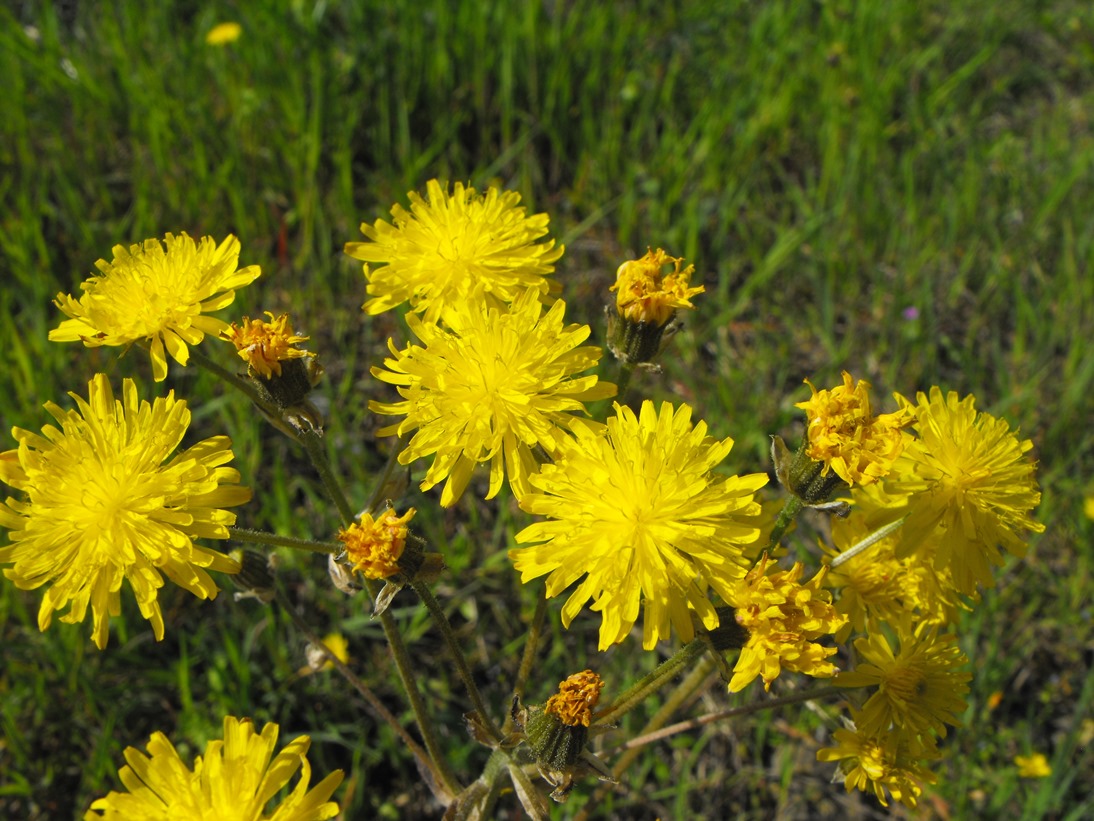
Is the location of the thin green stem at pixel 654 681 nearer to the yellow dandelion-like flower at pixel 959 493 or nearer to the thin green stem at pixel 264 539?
the yellow dandelion-like flower at pixel 959 493

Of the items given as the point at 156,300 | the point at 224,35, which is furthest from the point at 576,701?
the point at 224,35

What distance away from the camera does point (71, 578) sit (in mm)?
1809

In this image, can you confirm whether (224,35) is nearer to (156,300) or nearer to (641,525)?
(156,300)

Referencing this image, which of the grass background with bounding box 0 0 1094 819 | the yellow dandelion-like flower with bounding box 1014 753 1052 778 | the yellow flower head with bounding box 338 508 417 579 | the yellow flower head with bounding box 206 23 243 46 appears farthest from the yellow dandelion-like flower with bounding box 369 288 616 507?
the yellow flower head with bounding box 206 23 243 46

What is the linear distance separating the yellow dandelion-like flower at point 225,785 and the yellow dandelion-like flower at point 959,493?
4.42ft

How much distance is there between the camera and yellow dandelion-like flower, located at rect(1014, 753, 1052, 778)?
2910mm

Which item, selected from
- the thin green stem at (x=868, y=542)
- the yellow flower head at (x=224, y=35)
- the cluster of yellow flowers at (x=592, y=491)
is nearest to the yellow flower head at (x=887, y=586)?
the cluster of yellow flowers at (x=592, y=491)

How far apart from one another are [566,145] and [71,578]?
334 cm

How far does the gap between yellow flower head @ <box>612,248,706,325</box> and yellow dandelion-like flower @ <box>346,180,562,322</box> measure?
0.63 ft

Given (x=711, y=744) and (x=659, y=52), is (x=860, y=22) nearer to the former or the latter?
(x=659, y=52)

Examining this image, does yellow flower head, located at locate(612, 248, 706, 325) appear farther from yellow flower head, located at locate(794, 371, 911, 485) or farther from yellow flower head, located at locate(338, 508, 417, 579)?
yellow flower head, located at locate(338, 508, 417, 579)

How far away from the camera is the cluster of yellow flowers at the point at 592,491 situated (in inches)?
68.6

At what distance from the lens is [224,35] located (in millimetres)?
4258

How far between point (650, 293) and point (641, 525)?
0.60 metres
